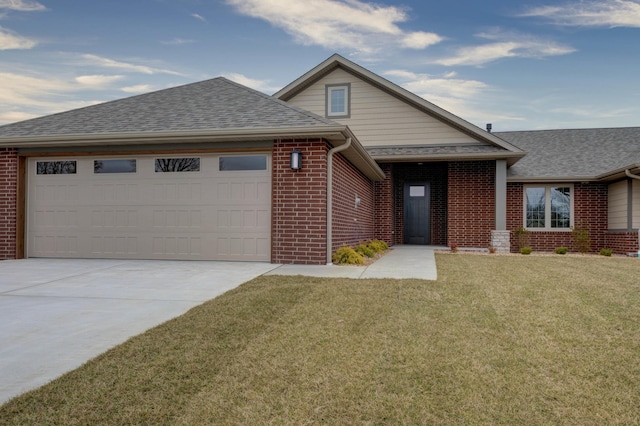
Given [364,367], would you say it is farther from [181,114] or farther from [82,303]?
[181,114]

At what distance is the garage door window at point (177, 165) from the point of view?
9680mm

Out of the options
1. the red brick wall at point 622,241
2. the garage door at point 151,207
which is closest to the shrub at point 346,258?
the garage door at point 151,207

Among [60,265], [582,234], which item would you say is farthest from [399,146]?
[60,265]

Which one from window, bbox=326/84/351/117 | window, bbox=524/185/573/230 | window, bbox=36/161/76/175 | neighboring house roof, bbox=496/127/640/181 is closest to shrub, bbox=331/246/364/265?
window, bbox=36/161/76/175

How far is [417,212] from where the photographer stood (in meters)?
17.5

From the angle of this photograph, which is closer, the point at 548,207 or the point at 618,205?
the point at 618,205

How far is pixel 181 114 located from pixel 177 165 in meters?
1.35

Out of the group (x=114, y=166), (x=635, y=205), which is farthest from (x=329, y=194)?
(x=635, y=205)

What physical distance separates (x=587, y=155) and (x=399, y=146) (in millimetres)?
7185

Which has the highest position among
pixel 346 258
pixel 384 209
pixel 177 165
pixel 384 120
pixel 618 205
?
pixel 384 120

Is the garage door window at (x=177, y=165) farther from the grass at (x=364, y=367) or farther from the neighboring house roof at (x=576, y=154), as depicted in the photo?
the neighboring house roof at (x=576, y=154)

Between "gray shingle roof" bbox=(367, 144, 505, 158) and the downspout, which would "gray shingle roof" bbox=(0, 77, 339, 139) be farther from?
"gray shingle roof" bbox=(367, 144, 505, 158)

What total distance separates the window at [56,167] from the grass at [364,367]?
681 cm

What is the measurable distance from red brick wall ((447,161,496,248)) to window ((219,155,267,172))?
323 inches
